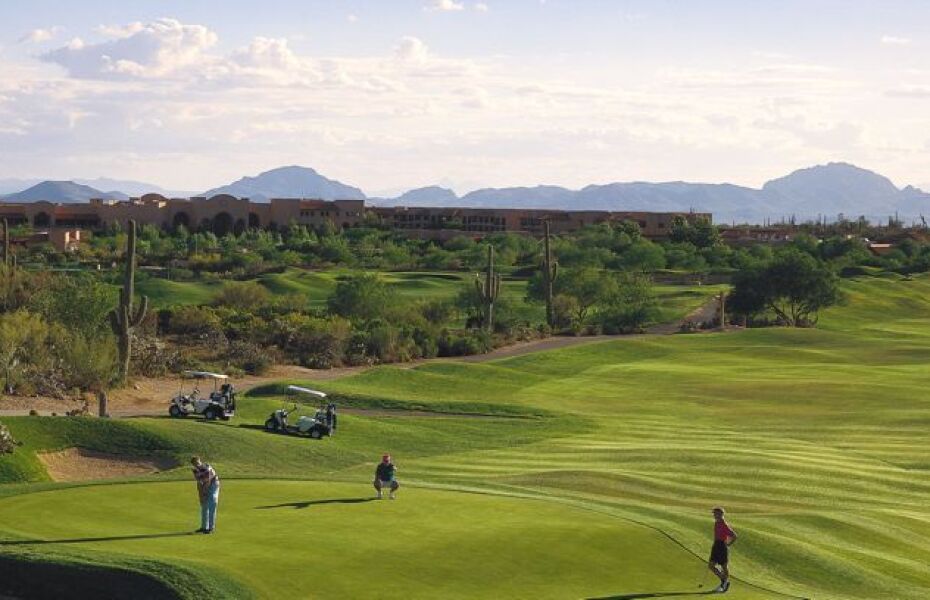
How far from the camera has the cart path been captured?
162 feet

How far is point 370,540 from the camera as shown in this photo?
972 inches

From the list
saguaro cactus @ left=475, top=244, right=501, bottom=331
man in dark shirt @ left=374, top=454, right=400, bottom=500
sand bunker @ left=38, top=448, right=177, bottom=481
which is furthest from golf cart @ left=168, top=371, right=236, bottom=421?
saguaro cactus @ left=475, top=244, right=501, bottom=331

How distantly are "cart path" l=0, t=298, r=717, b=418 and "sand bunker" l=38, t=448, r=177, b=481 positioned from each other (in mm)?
5766

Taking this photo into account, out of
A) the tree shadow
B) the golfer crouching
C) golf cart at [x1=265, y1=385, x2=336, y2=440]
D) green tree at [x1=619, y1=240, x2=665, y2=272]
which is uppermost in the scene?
green tree at [x1=619, y1=240, x2=665, y2=272]

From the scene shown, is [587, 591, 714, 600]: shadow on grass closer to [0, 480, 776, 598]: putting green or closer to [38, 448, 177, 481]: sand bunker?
[0, 480, 776, 598]: putting green

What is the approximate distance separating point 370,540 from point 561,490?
11.3m

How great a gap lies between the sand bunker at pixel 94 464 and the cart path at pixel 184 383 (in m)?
5.77

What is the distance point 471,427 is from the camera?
49.4 meters

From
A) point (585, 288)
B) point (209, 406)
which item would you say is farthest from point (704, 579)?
point (585, 288)

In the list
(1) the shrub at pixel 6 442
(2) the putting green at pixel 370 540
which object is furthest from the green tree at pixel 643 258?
(2) the putting green at pixel 370 540

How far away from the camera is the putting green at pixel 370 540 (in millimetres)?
22328

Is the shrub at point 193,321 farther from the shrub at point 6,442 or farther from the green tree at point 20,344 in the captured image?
the shrub at point 6,442

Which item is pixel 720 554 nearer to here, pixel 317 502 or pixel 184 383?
pixel 317 502

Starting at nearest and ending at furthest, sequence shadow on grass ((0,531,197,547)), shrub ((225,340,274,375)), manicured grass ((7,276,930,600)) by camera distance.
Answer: shadow on grass ((0,531,197,547)) < manicured grass ((7,276,930,600)) < shrub ((225,340,274,375))
